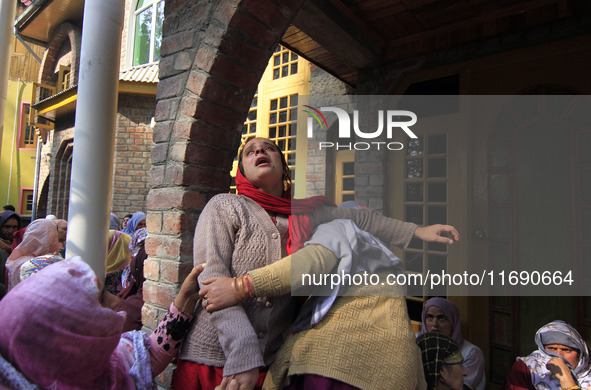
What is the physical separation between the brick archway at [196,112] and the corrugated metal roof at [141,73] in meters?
6.85

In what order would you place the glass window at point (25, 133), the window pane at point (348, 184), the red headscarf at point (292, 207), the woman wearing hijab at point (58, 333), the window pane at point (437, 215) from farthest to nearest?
the glass window at point (25, 133) → the window pane at point (348, 184) → the window pane at point (437, 215) → the red headscarf at point (292, 207) → the woman wearing hijab at point (58, 333)

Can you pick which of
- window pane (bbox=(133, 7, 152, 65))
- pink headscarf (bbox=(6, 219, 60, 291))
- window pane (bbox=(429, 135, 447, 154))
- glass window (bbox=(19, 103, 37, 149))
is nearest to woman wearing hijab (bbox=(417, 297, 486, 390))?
window pane (bbox=(429, 135, 447, 154))

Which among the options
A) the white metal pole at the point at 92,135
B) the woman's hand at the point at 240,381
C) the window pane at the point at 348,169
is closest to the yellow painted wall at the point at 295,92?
the window pane at the point at 348,169

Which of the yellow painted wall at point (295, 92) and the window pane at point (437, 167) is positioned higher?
the yellow painted wall at point (295, 92)

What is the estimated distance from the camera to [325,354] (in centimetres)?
116

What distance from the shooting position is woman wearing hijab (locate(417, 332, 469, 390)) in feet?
5.55

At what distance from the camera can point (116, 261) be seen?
3.66 meters

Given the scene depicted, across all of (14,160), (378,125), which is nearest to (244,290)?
(378,125)

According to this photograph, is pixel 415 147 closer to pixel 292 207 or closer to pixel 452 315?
pixel 452 315

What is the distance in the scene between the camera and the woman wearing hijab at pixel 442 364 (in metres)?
1.69

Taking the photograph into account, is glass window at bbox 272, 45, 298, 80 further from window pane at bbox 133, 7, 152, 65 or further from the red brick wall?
window pane at bbox 133, 7, 152, 65

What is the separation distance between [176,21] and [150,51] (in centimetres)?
798

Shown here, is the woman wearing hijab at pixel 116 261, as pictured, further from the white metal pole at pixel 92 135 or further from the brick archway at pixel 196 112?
the brick archway at pixel 196 112

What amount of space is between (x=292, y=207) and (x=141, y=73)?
28.2 feet
